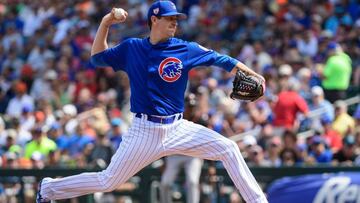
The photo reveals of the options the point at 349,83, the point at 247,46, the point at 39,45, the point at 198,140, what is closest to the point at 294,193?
the point at 198,140

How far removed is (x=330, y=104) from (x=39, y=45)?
26.0ft

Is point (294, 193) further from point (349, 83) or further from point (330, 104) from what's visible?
point (349, 83)

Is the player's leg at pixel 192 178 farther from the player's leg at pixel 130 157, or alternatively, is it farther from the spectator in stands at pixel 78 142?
the player's leg at pixel 130 157

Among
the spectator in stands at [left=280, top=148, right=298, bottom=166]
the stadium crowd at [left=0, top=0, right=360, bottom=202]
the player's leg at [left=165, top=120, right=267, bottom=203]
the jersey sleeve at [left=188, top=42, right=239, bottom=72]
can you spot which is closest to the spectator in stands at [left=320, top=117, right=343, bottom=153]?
the stadium crowd at [left=0, top=0, right=360, bottom=202]

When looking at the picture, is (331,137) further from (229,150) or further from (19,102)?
(19,102)

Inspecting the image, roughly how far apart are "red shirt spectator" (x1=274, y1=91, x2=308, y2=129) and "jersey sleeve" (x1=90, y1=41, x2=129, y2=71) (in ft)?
22.5

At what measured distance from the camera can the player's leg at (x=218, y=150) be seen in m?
8.55

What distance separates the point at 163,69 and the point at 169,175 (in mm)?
4473

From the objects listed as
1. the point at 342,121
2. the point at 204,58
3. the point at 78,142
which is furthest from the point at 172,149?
the point at 78,142

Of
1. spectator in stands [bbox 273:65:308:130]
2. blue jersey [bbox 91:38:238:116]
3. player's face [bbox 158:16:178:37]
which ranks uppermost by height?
player's face [bbox 158:16:178:37]

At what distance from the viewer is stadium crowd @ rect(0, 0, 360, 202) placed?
14.8 meters

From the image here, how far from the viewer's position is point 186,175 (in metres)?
12.8

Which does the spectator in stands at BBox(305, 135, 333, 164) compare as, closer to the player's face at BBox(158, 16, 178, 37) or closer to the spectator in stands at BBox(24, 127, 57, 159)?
the spectator in stands at BBox(24, 127, 57, 159)

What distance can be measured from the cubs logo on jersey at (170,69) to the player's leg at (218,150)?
44 centimetres
